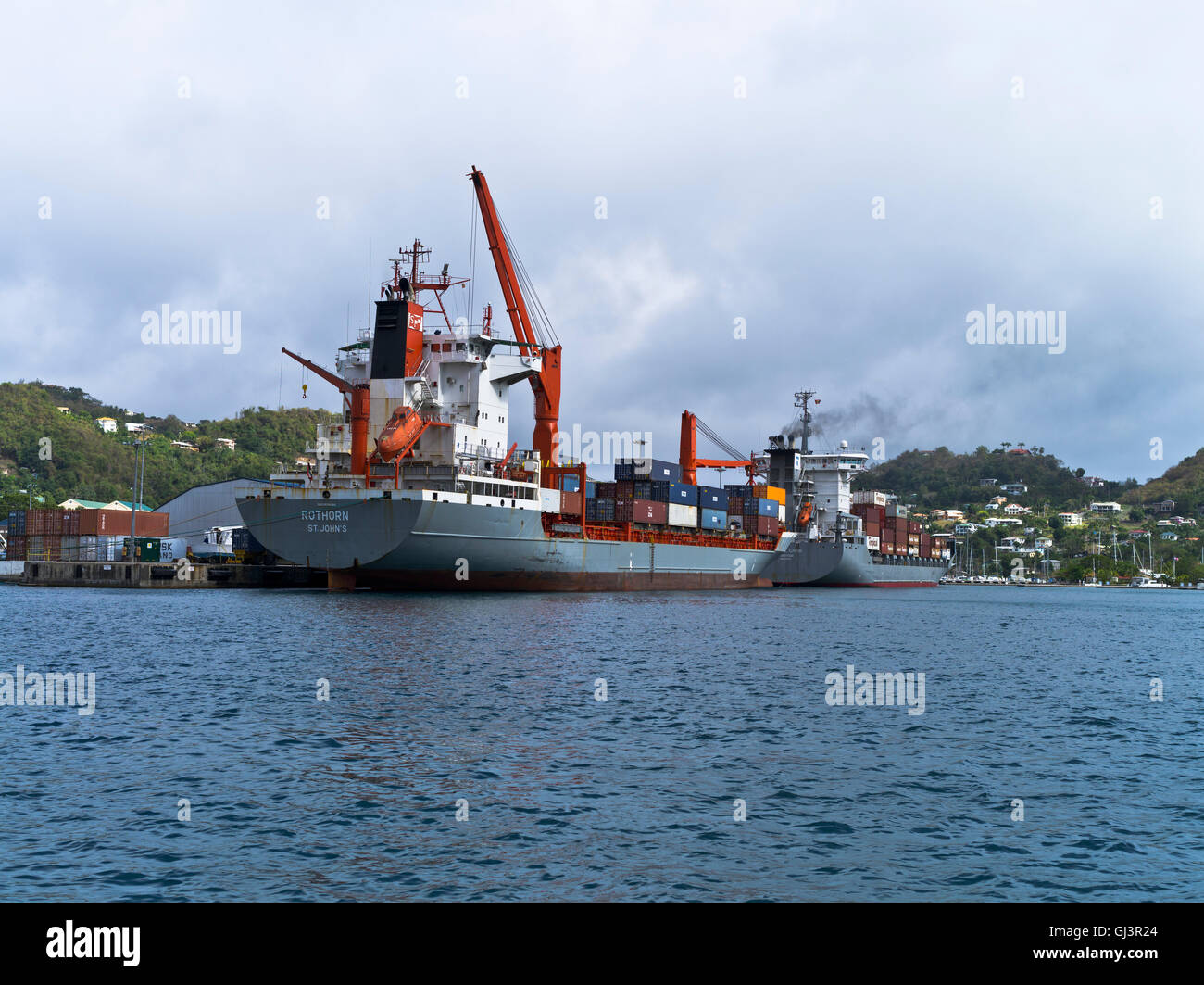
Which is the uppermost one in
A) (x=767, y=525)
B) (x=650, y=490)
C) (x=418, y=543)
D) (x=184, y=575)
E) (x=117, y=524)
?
(x=650, y=490)

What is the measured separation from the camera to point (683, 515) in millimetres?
77438

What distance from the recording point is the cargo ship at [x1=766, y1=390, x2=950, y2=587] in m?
95.7

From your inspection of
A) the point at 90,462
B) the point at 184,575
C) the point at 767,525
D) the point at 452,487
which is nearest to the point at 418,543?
the point at 452,487

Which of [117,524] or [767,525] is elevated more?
[767,525]

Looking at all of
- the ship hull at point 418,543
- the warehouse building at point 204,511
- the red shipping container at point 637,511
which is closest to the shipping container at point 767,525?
the red shipping container at point 637,511

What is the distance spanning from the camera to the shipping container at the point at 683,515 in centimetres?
7588

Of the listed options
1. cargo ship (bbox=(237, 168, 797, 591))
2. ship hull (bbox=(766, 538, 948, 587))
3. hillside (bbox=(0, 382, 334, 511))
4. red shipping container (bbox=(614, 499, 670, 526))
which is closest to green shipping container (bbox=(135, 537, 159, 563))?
cargo ship (bbox=(237, 168, 797, 591))

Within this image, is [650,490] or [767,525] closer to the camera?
[650,490]

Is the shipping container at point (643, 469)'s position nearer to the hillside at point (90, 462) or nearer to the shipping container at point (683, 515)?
the shipping container at point (683, 515)

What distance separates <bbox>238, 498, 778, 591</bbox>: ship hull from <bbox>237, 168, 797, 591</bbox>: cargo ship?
0.08 meters

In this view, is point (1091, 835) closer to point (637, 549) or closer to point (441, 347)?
point (441, 347)

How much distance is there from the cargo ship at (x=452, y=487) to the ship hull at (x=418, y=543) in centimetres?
8

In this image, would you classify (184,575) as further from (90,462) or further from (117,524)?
(90,462)
